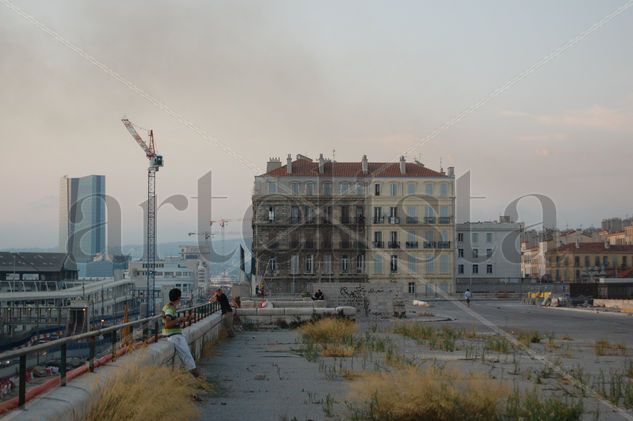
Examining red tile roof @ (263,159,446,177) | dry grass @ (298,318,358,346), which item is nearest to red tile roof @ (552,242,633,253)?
red tile roof @ (263,159,446,177)

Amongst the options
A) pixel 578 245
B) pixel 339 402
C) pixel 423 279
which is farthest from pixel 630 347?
pixel 578 245

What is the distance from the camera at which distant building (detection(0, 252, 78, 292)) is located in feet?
315

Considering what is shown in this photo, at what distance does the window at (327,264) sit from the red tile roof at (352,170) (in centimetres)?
876

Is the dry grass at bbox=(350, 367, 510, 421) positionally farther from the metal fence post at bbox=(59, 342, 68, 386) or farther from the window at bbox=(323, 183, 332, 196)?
the window at bbox=(323, 183, 332, 196)

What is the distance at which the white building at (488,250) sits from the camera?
11212 cm

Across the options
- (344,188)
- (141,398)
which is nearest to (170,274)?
(344,188)

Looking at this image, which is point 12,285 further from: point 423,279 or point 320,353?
point 320,353

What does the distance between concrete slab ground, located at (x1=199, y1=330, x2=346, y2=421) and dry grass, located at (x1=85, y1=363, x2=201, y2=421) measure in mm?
1565

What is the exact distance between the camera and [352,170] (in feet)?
308

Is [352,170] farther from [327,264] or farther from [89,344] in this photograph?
[89,344]

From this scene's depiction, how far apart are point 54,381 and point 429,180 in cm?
8696

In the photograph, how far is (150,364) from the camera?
1005 cm

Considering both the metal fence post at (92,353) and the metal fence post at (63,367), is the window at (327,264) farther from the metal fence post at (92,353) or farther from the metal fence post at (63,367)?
the metal fence post at (63,367)

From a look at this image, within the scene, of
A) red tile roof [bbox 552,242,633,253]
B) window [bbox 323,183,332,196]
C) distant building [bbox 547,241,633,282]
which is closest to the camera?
window [bbox 323,183,332,196]
